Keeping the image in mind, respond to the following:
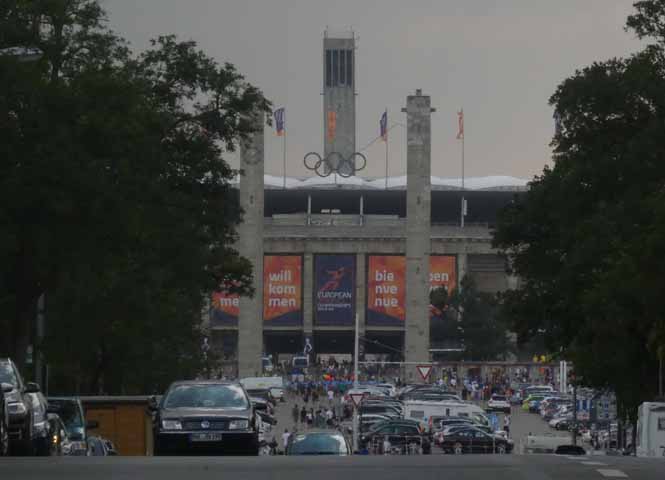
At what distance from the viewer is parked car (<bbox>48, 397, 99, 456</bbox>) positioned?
93.6 feet

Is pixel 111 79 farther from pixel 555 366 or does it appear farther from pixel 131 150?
pixel 555 366

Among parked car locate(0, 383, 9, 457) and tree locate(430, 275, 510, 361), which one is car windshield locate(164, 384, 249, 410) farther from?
tree locate(430, 275, 510, 361)

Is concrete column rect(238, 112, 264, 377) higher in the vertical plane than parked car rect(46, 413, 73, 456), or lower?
higher

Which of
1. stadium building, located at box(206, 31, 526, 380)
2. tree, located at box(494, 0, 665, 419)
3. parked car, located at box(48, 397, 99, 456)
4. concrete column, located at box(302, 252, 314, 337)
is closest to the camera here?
parked car, located at box(48, 397, 99, 456)

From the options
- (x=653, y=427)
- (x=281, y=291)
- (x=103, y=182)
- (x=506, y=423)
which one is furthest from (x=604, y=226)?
(x=281, y=291)

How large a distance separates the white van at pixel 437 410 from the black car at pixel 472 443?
55.5ft

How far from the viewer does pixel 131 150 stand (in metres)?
39.1

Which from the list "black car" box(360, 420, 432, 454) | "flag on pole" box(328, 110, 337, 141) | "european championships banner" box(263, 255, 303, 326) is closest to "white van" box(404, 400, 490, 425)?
"black car" box(360, 420, 432, 454)

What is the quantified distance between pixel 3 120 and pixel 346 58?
140 meters

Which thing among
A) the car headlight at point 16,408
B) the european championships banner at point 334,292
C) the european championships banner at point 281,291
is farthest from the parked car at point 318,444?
the european championships banner at point 281,291

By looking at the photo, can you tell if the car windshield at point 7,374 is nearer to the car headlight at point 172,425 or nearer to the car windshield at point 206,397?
the car headlight at point 172,425

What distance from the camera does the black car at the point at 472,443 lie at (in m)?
63.7

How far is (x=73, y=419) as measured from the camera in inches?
1188

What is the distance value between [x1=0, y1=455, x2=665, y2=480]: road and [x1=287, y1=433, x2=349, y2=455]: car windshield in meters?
10.9
